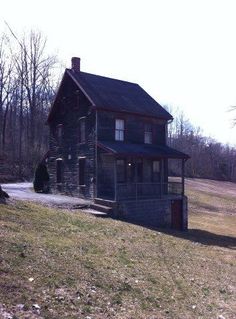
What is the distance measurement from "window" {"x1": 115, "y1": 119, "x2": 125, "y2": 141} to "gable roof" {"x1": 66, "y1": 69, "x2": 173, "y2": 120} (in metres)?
0.86

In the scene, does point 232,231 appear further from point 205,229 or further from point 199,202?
point 199,202

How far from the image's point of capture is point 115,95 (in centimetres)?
2850

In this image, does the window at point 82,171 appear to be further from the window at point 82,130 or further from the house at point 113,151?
the window at point 82,130

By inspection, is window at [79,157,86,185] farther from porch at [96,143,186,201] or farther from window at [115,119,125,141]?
window at [115,119,125,141]

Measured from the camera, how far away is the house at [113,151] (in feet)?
83.1

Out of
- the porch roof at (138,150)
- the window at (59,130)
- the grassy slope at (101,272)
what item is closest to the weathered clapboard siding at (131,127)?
the porch roof at (138,150)

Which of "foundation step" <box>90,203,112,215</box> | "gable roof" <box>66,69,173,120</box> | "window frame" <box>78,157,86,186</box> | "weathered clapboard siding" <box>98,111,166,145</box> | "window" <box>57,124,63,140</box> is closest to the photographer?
"foundation step" <box>90,203,112,215</box>

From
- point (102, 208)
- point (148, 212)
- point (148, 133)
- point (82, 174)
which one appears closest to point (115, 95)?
point (148, 133)

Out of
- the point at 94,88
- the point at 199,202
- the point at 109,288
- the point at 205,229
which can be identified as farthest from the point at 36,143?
the point at 109,288

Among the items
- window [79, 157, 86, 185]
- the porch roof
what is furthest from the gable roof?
window [79, 157, 86, 185]

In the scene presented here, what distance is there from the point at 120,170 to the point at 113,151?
9.72 feet

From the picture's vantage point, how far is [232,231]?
2916 cm

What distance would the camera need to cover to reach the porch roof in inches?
956

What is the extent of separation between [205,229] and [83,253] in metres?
19.3
